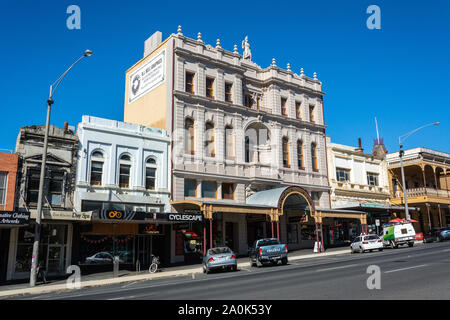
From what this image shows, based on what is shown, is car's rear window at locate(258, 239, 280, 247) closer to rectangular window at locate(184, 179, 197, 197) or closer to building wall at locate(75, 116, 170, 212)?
building wall at locate(75, 116, 170, 212)

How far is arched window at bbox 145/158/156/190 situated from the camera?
29688 millimetres

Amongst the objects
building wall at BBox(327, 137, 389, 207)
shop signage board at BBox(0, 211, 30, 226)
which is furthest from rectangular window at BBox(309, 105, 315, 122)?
shop signage board at BBox(0, 211, 30, 226)

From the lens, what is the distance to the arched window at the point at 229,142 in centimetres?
3467

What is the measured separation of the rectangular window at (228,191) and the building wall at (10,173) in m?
16.0

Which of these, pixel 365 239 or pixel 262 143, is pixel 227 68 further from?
pixel 365 239

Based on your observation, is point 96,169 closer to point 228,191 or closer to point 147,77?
point 228,191

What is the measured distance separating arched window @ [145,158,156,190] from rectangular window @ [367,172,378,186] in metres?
27.1

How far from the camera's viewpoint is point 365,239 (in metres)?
30.8

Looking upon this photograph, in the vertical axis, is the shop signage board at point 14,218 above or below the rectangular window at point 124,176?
below

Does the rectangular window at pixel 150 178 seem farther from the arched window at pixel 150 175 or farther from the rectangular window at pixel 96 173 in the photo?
the rectangular window at pixel 96 173

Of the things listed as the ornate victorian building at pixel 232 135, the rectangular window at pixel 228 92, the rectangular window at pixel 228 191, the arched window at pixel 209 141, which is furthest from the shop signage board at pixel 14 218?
the rectangular window at pixel 228 92

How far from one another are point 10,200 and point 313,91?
31.1 m

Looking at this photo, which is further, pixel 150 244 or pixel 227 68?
pixel 227 68
